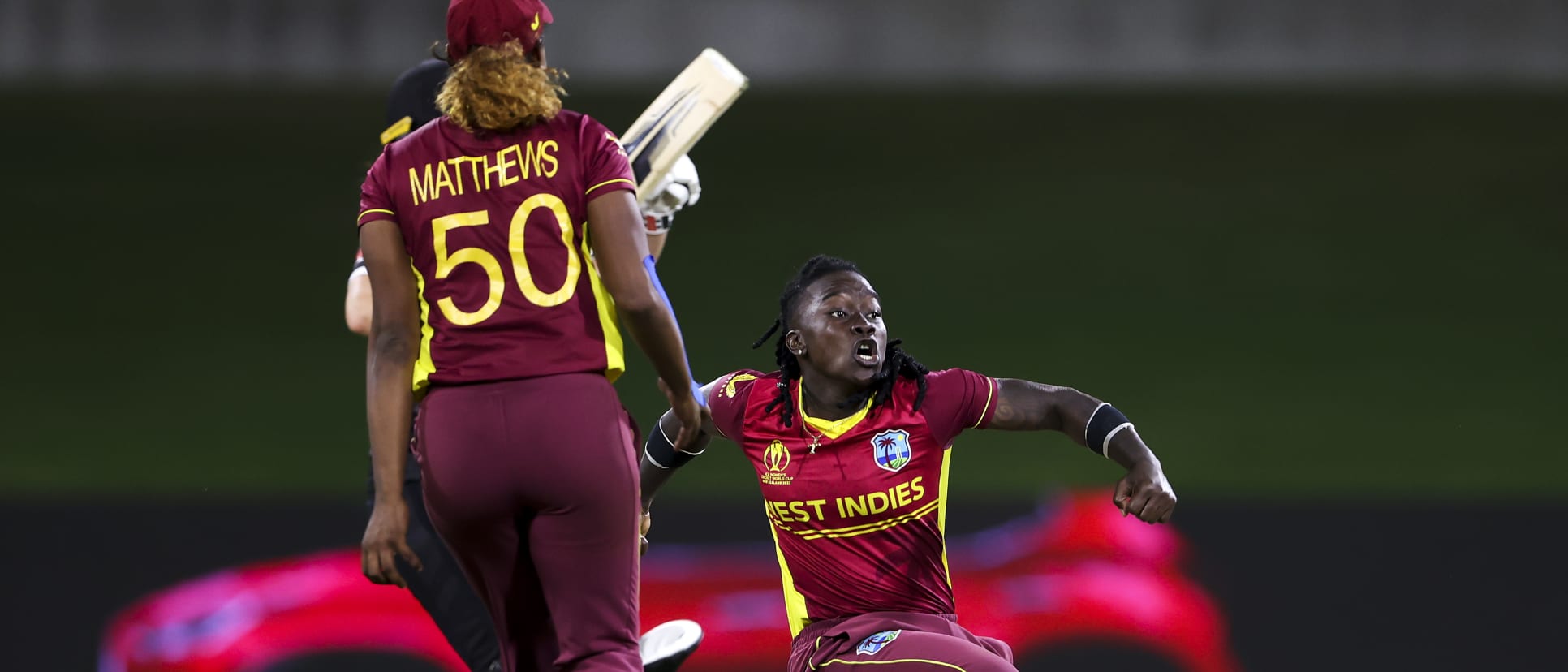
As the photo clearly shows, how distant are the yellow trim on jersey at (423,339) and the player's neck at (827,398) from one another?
92cm

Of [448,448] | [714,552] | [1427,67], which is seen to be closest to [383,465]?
[448,448]

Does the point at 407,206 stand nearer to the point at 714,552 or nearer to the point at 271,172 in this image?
the point at 714,552

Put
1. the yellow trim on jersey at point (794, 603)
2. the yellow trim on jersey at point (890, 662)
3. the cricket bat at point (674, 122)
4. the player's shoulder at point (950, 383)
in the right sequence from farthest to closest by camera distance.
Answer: the cricket bat at point (674, 122) → the yellow trim on jersey at point (794, 603) → the player's shoulder at point (950, 383) → the yellow trim on jersey at point (890, 662)

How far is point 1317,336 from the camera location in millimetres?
8836

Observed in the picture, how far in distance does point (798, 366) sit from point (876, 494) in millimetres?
365

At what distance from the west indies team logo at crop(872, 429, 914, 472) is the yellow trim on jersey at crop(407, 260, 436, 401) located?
0.98 metres

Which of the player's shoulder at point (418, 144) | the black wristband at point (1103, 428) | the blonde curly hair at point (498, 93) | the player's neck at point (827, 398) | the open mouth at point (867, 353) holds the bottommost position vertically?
the black wristband at point (1103, 428)

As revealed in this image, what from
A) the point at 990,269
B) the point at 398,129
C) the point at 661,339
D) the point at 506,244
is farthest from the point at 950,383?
the point at 990,269

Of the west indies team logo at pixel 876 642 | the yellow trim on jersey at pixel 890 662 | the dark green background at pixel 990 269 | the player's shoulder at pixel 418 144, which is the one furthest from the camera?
the dark green background at pixel 990 269

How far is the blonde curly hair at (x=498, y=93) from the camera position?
295 centimetres

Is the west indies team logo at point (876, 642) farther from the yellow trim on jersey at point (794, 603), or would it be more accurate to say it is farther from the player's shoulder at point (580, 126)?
the player's shoulder at point (580, 126)

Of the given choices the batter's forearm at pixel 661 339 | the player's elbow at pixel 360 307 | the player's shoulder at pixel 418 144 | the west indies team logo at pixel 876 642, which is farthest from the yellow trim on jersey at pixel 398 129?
the west indies team logo at pixel 876 642

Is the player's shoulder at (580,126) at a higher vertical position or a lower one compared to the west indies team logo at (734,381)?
higher

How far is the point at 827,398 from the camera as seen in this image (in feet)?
11.8
